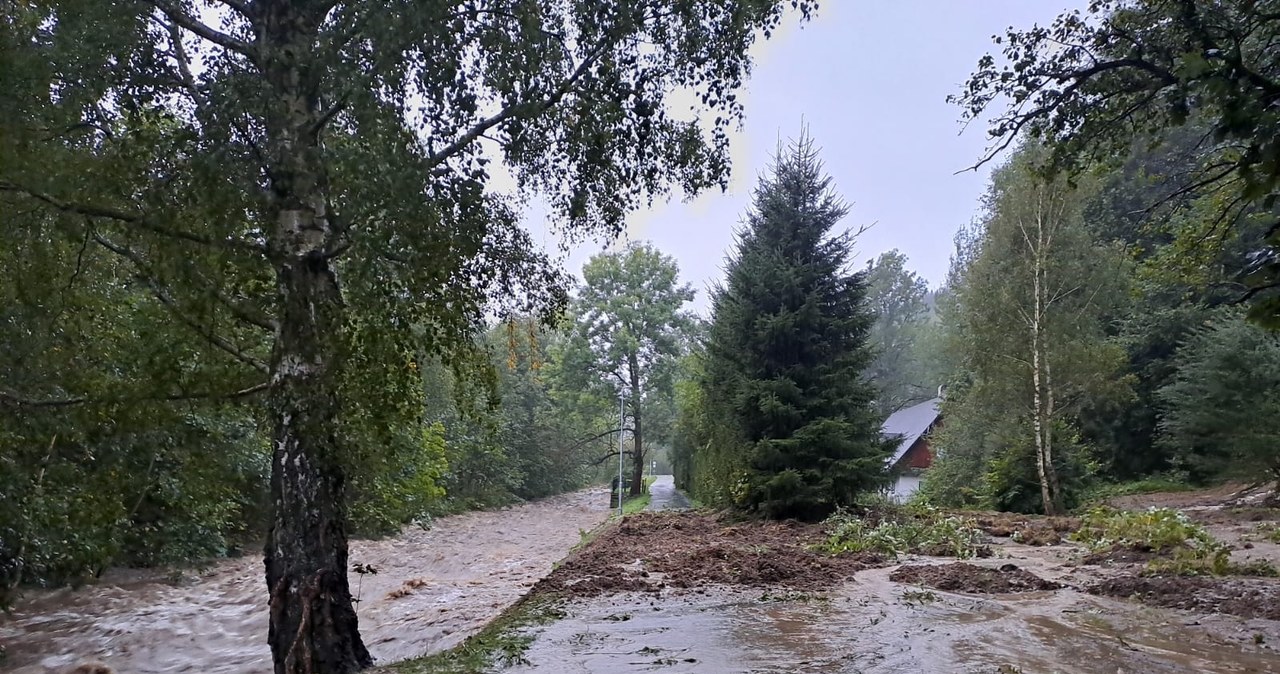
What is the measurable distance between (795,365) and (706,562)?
20.9ft

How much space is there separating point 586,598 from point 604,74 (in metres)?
5.31

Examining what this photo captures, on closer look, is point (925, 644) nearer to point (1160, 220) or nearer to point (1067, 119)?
point (1067, 119)

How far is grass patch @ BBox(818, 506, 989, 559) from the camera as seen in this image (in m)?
10.7

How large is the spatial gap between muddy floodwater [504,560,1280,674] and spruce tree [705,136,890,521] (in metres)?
6.92

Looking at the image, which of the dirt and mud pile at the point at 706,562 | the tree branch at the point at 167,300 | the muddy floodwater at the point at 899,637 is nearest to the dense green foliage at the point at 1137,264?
the muddy floodwater at the point at 899,637

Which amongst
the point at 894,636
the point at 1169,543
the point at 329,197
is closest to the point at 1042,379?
the point at 1169,543

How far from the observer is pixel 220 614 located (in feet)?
35.4

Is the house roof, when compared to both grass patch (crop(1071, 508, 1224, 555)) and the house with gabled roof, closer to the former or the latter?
the house with gabled roof

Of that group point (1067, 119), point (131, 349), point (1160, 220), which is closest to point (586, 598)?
point (131, 349)

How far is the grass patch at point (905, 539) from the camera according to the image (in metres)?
10.7

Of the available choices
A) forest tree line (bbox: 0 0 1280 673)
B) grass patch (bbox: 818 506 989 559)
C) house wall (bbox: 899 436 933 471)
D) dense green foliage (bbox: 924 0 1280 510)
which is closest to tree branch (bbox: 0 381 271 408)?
forest tree line (bbox: 0 0 1280 673)

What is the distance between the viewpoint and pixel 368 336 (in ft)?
17.2

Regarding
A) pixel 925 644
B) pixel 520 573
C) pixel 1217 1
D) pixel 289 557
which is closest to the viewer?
pixel 289 557

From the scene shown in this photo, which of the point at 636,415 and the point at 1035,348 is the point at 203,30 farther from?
the point at 636,415
